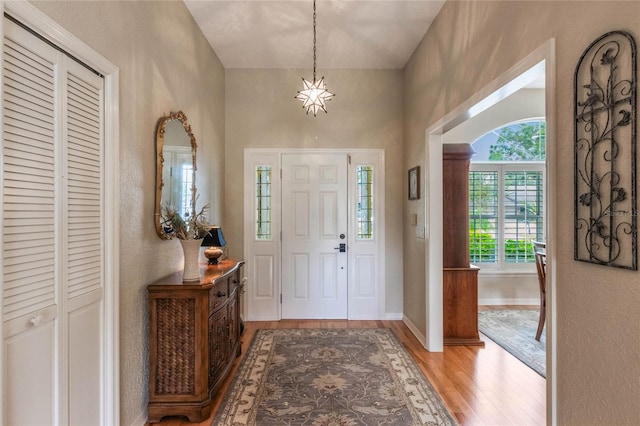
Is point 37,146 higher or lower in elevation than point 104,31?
lower

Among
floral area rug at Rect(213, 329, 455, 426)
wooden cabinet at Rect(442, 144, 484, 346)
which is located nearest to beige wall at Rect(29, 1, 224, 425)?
floral area rug at Rect(213, 329, 455, 426)

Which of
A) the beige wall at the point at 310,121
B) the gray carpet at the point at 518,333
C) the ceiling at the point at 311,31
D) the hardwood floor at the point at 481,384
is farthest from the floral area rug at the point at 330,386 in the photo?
the ceiling at the point at 311,31

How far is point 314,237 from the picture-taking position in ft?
14.1

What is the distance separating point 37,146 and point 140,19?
1263 millimetres

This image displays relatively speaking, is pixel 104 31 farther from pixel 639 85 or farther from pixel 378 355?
pixel 378 355

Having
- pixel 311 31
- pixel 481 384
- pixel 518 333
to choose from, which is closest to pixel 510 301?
pixel 518 333

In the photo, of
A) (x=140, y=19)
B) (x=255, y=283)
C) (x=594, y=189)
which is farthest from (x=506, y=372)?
(x=140, y=19)

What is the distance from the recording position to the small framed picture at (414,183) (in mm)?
3640

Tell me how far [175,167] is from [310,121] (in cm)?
212

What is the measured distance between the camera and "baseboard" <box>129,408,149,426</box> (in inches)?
81.4

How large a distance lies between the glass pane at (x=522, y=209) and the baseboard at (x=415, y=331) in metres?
2.27

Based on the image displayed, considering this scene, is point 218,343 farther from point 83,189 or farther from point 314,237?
point 314,237

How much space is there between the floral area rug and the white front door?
0.71 meters

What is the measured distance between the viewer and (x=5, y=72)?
123 cm
